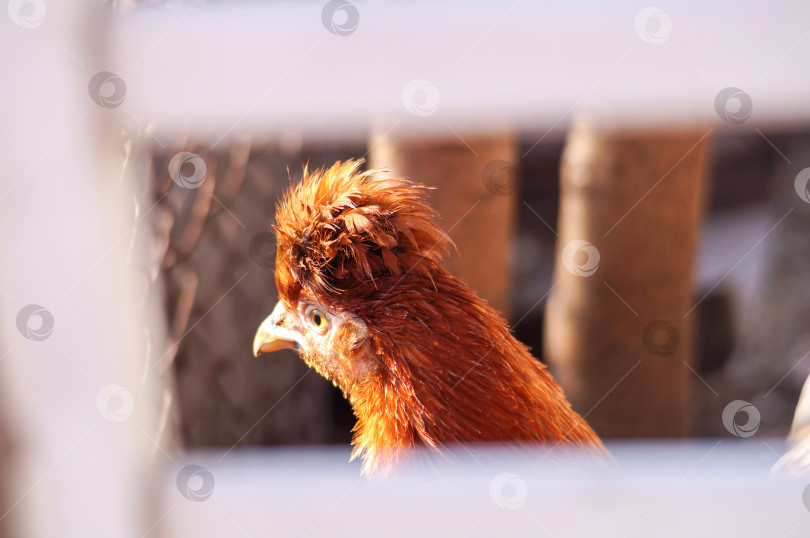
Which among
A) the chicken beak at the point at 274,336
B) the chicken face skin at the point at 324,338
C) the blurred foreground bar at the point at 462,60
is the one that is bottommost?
the chicken beak at the point at 274,336

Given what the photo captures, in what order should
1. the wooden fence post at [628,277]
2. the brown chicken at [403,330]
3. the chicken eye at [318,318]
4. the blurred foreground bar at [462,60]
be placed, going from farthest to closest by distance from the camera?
the wooden fence post at [628,277] < the chicken eye at [318,318] < the brown chicken at [403,330] < the blurred foreground bar at [462,60]

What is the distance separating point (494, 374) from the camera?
82cm

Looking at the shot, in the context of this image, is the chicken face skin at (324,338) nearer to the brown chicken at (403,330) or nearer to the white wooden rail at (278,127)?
the brown chicken at (403,330)

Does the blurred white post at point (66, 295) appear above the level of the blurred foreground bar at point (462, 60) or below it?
below

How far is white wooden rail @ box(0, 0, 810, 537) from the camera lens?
1.13ft

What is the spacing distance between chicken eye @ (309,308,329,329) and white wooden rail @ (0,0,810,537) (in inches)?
18.4

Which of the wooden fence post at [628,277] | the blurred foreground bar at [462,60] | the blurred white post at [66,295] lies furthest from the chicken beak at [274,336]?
the wooden fence post at [628,277]

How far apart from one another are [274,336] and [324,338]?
16 cm

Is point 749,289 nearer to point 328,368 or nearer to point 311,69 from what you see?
point 328,368

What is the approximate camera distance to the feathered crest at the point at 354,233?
812 millimetres

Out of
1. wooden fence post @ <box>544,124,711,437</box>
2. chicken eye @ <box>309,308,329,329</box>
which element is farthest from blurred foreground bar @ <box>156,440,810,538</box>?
wooden fence post @ <box>544,124,711,437</box>

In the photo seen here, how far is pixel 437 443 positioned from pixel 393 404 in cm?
9

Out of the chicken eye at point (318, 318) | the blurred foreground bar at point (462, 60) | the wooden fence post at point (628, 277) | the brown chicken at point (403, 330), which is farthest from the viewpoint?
the wooden fence post at point (628, 277)

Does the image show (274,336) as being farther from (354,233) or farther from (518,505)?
(518,505)
